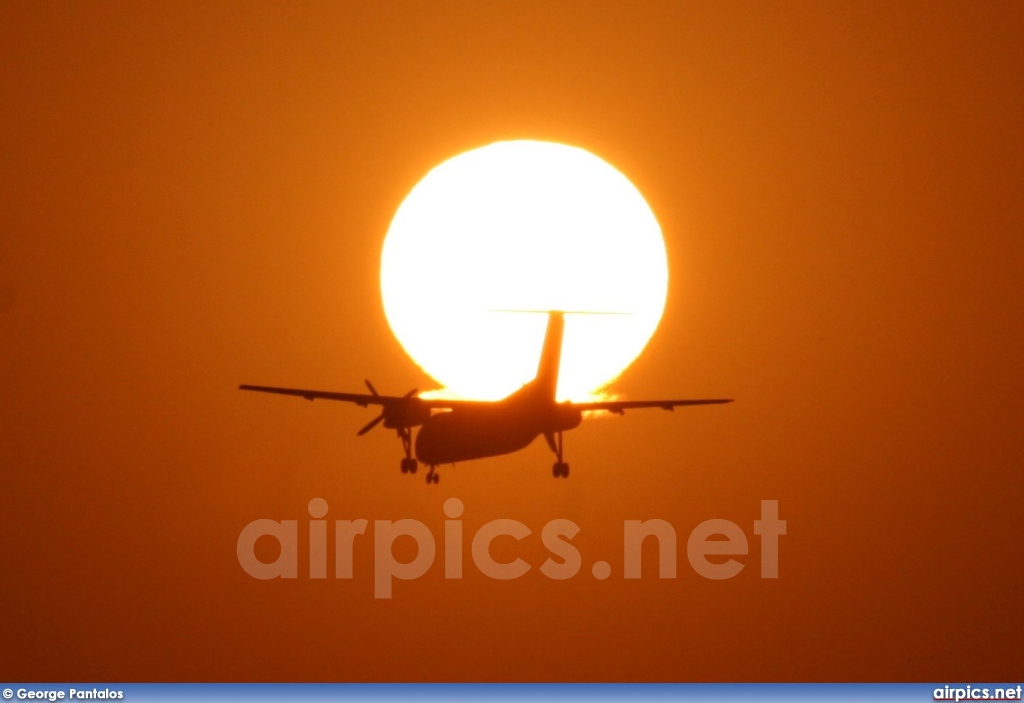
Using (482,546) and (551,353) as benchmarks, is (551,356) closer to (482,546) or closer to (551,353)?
(551,353)

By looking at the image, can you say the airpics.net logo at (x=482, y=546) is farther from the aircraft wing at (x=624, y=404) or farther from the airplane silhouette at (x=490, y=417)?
the aircraft wing at (x=624, y=404)

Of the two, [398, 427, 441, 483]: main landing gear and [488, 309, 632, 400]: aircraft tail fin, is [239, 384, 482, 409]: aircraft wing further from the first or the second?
[488, 309, 632, 400]: aircraft tail fin

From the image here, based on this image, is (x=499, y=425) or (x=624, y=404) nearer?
(x=499, y=425)

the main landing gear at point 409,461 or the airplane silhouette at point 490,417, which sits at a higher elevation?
the airplane silhouette at point 490,417

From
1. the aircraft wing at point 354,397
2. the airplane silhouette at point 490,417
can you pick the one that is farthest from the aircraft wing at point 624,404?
the aircraft wing at point 354,397

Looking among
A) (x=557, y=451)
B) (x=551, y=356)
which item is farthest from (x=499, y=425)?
(x=551, y=356)

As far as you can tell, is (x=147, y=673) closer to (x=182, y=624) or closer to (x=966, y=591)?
(x=182, y=624)

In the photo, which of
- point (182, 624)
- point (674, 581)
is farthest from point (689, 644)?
point (182, 624)
